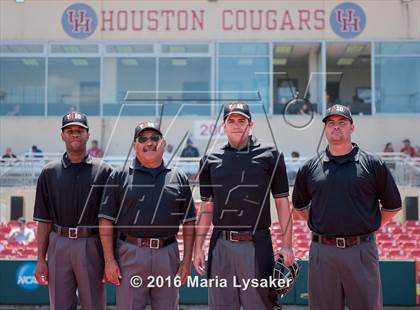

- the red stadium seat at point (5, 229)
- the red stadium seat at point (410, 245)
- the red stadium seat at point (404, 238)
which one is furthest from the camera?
the red stadium seat at point (5, 229)

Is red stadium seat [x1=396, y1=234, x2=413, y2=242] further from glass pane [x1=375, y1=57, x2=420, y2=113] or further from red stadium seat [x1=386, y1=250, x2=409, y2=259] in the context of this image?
glass pane [x1=375, y1=57, x2=420, y2=113]

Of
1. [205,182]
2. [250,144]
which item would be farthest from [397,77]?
[205,182]

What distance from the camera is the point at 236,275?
14.0ft

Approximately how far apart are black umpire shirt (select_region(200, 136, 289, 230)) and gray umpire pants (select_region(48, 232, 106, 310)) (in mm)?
1131

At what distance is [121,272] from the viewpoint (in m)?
4.34

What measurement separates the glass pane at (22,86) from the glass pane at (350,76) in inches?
352

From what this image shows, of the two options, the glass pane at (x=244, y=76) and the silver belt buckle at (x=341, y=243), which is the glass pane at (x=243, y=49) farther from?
the silver belt buckle at (x=341, y=243)

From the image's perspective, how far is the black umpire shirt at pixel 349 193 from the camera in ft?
14.0

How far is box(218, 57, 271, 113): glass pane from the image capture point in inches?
642

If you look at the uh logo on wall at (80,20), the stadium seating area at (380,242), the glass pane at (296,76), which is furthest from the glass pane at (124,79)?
the stadium seating area at (380,242)

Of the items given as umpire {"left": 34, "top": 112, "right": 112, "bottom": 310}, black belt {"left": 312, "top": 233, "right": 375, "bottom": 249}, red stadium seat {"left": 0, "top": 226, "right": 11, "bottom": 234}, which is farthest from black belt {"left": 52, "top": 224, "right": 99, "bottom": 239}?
red stadium seat {"left": 0, "top": 226, "right": 11, "bottom": 234}

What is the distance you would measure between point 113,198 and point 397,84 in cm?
1405

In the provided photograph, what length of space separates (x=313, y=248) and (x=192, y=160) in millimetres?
8540

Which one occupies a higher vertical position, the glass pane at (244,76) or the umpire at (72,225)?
the glass pane at (244,76)
